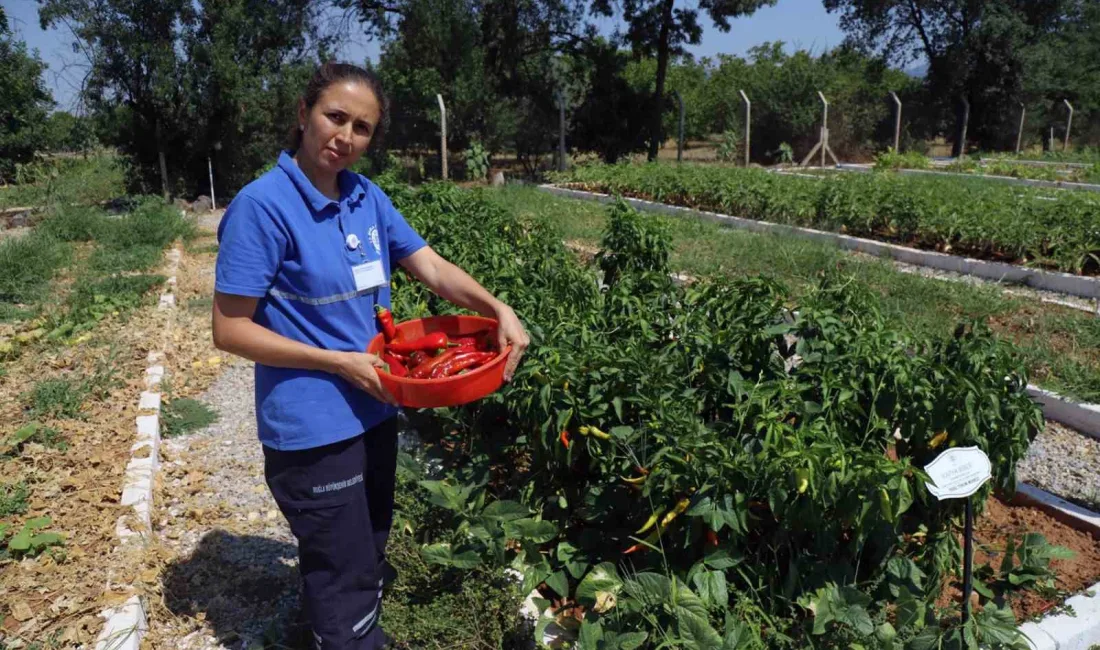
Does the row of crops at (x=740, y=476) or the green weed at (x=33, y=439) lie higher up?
the row of crops at (x=740, y=476)

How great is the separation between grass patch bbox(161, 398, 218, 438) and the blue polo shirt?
8.96ft

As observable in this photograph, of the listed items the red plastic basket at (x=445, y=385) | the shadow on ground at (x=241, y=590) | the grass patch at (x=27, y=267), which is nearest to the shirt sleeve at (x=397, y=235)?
the red plastic basket at (x=445, y=385)

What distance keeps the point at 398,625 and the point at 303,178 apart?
1396mm

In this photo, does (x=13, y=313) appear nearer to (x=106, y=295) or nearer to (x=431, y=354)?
(x=106, y=295)

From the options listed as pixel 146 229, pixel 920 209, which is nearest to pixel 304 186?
pixel 920 209

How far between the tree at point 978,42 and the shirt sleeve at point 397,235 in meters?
25.2

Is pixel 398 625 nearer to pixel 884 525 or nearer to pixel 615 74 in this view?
pixel 884 525

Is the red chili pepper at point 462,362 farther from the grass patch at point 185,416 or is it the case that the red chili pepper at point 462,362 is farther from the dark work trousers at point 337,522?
the grass patch at point 185,416

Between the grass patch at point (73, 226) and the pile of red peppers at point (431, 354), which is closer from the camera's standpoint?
the pile of red peppers at point (431, 354)

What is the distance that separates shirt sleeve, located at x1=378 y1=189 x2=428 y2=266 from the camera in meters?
2.35

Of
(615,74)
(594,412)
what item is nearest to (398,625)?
(594,412)

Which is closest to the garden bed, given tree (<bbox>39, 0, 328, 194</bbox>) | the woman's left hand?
the woman's left hand

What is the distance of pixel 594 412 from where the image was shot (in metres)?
2.65

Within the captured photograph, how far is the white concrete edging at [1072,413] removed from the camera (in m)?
4.12
